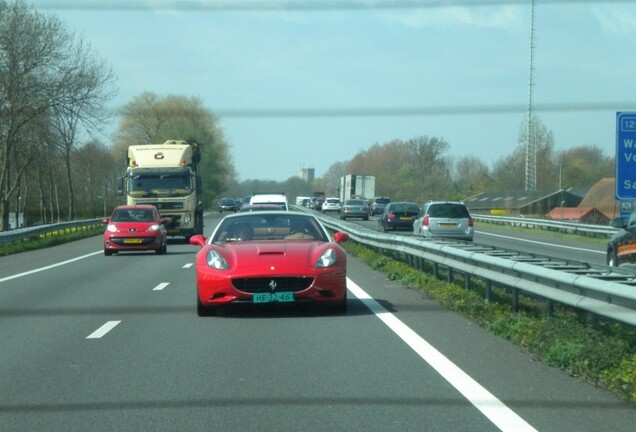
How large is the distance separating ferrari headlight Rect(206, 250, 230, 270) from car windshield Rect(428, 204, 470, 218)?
25.1 meters

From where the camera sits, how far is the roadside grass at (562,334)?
8.49 m

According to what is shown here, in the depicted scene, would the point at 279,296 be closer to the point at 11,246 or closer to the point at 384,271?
the point at 384,271

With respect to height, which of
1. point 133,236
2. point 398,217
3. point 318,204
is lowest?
point 318,204

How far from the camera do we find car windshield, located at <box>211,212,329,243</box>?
14359 mm

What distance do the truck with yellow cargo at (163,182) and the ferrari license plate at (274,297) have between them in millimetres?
24974

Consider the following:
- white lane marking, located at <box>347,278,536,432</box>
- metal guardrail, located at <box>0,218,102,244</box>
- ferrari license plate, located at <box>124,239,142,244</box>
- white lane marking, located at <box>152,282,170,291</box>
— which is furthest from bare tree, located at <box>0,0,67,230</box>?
white lane marking, located at <box>347,278,536,432</box>

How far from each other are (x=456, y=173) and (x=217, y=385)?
444 feet

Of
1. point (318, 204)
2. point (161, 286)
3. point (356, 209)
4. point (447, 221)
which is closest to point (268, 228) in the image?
point (161, 286)

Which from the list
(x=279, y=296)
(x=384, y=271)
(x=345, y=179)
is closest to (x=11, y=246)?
(x=384, y=271)

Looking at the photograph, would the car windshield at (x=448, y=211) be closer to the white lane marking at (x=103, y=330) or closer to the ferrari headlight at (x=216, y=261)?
the ferrari headlight at (x=216, y=261)

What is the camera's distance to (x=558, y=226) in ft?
168

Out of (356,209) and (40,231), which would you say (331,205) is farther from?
(40,231)

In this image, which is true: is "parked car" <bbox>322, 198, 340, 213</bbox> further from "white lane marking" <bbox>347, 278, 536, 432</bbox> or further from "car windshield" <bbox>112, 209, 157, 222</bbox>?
"white lane marking" <bbox>347, 278, 536, 432</bbox>

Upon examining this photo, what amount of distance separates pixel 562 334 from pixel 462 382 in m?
1.92
